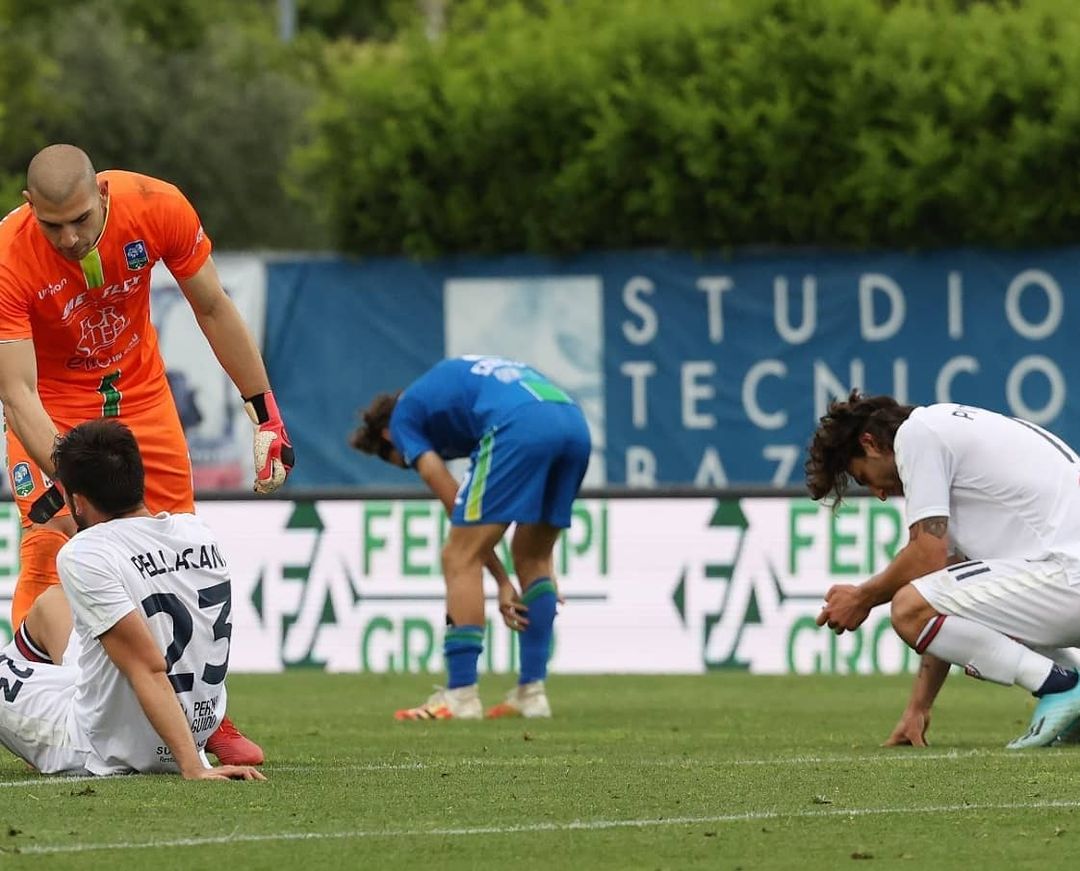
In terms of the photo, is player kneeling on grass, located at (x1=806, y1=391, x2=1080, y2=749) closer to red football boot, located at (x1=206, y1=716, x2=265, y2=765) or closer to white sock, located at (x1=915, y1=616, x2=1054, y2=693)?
white sock, located at (x1=915, y1=616, x2=1054, y2=693)

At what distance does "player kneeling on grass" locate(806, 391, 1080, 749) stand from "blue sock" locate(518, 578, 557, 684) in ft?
9.29

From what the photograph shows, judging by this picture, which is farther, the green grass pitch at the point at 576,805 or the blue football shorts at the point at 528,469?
the blue football shorts at the point at 528,469

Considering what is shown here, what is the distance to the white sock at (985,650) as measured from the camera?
27.9 ft

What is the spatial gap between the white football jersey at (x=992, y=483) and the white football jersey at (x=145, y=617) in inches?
99.6

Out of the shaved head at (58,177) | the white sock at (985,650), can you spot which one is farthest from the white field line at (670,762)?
the shaved head at (58,177)

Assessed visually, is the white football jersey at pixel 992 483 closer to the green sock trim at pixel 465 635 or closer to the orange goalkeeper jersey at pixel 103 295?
the orange goalkeeper jersey at pixel 103 295

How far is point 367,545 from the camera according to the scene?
49.1ft

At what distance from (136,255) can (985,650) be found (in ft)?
10.6

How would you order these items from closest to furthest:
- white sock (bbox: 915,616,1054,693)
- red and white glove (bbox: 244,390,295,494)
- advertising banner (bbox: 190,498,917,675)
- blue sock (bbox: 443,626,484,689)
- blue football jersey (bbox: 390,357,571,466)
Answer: red and white glove (bbox: 244,390,295,494) < white sock (bbox: 915,616,1054,693) < blue sock (bbox: 443,626,484,689) < blue football jersey (bbox: 390,357,571,466) < advertising banner (bbox: 190,498,917,675)

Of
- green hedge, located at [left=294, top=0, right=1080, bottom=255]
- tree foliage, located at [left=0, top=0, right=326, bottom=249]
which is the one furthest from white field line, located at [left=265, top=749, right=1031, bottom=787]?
tree foliage, located at [left=0, top=0, right=326, bottom=249]

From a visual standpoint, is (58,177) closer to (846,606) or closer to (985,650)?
(846,606)

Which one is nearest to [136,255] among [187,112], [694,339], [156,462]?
[156,462]

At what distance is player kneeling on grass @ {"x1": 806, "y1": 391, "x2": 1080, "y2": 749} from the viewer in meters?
8.51

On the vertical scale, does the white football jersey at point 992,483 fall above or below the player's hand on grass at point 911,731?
above
